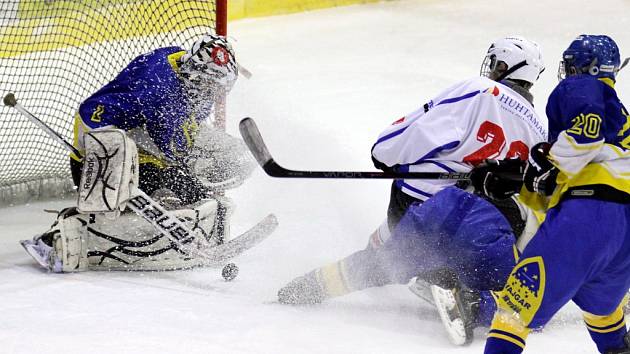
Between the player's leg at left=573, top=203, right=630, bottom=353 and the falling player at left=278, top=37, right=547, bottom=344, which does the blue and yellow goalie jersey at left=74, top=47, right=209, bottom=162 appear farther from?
the player's leg at left=573, top=203, right=630, bottom=353

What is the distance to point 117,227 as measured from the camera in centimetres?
365

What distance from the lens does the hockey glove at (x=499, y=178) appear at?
280cm

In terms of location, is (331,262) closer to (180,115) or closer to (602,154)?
(180,115)

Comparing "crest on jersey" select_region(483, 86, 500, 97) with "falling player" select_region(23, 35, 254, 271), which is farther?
Answer: "falling player" select_region(23, 35, 254, 271)

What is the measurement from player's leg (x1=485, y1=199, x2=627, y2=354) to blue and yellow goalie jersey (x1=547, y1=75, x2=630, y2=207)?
5 centimetres

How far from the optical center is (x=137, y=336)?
2926 mm

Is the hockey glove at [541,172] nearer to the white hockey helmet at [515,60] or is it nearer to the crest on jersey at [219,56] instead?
the white hockey helmet at [515,60]

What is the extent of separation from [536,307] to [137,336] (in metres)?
1.13

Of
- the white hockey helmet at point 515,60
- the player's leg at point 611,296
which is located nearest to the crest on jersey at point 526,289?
the player's leg at point 611,296

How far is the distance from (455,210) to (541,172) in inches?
20.5

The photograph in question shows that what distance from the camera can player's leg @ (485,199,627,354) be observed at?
97.8 inches

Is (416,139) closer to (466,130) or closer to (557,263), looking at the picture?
(466,130)

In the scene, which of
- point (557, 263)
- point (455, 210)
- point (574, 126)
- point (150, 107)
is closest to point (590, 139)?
point (574, 126)

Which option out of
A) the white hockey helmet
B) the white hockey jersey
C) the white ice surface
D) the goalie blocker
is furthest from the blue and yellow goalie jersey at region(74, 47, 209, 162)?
the white hockey helmet
